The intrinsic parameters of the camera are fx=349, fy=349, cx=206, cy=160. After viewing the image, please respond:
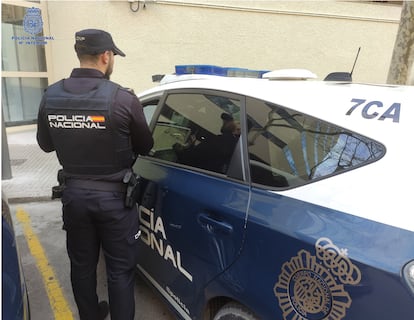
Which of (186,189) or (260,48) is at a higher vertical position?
(260,48)

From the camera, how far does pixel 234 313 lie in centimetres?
168

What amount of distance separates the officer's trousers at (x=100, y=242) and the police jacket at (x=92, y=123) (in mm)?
138

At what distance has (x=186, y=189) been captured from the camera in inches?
77.0

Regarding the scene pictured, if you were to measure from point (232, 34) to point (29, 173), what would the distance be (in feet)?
18.7

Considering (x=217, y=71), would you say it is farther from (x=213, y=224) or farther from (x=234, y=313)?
(x=234, y=313)

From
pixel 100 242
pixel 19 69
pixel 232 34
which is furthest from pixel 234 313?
pixel 19 69

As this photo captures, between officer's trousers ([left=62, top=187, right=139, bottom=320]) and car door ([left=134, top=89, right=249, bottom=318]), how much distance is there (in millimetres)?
203

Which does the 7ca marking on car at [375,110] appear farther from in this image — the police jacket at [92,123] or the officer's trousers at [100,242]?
the officer's trousers at [100,242]

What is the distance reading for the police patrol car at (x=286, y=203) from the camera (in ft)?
3.97

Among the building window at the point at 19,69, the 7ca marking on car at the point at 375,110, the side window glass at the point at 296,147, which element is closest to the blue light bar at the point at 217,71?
the side window glass at the point at 296,147

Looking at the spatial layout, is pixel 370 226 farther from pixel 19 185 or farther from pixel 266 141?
pixel 19 185

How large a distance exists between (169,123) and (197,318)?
1.25 m

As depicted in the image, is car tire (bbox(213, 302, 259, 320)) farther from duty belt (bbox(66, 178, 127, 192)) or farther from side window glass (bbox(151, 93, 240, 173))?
duty belt (bbox(66, 178, 127, 192))

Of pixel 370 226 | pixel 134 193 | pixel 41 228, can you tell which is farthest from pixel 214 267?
pixel 41 228
